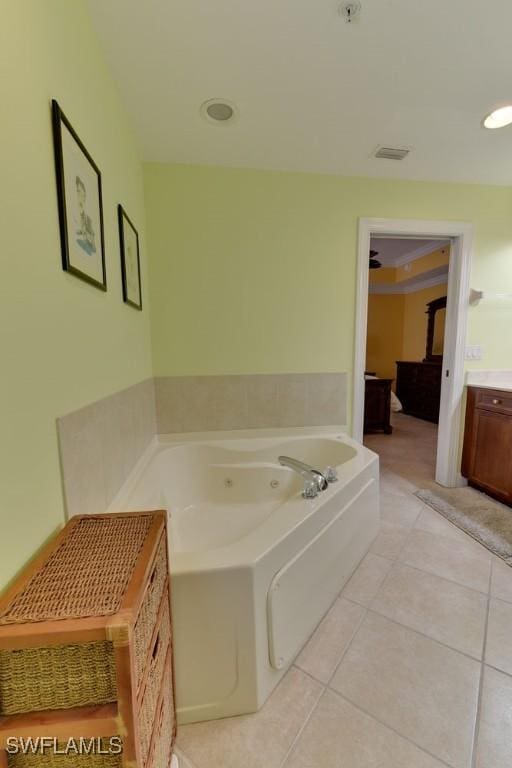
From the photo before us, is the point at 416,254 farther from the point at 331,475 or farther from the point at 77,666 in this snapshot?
the point at 77,666

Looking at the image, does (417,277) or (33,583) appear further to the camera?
(417,277)

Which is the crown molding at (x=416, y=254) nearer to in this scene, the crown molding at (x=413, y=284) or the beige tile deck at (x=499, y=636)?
the crown molding at (x=413, y=284)

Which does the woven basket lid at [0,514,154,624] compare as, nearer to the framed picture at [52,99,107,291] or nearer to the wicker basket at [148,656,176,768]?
the wicker basket at [148,656,176,768]

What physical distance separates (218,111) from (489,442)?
2809mm

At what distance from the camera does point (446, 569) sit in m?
1.69

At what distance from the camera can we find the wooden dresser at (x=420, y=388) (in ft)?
15.5

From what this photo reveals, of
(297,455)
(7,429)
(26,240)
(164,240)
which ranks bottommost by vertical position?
(297,455)

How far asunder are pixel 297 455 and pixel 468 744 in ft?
4.91

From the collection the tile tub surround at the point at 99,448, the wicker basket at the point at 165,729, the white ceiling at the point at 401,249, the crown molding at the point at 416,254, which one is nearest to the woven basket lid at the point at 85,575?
the tile tub surround at the point at 99,448

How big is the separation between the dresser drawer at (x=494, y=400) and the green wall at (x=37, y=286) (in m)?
2.61

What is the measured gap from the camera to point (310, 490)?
1.45 meters

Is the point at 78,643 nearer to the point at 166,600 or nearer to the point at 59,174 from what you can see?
the point at 166,600

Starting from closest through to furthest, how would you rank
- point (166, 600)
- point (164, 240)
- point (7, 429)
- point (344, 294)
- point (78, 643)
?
point (78, 643)
point (7, 429)
point (166, 600)
point (164, 240)
point (344, 294)

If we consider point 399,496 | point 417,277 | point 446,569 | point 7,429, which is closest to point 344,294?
point 399,496
